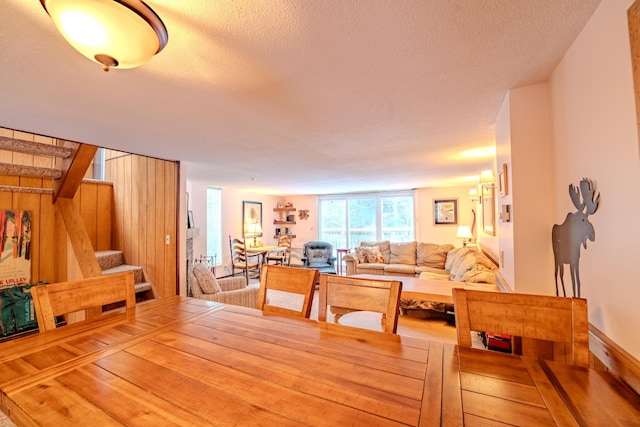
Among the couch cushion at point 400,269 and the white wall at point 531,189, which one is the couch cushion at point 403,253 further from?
the white wall at point 531,189

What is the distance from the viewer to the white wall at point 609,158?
2.92 ft

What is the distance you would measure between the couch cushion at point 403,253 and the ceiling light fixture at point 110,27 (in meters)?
5.58

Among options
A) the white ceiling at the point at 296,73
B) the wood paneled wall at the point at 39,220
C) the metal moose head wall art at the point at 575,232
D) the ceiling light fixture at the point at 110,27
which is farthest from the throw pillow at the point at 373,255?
the ceiling light fixture at the point at 110,27

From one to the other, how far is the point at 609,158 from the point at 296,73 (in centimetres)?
139

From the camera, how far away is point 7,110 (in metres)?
1.81

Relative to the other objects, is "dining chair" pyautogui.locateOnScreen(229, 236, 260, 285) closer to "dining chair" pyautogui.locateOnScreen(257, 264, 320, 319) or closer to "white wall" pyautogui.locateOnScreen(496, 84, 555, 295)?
"dining chair" pyautogui.locateOnScreen(257, 264, 320, 319)

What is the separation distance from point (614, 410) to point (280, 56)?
1.67 m

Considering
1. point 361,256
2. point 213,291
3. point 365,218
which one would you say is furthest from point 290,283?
point 365,218

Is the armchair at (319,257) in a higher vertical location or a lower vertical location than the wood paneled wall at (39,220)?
lower

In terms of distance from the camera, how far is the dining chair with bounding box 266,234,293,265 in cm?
681

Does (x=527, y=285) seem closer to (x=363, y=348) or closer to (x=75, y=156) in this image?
(x=363, y=348)

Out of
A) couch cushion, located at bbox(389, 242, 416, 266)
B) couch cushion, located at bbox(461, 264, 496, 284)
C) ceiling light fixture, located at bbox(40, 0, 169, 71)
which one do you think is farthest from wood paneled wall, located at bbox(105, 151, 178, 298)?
couch cushion, located at bbox(389, 242, 416, 266)

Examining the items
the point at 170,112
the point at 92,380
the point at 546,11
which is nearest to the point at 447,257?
the point at 546,11

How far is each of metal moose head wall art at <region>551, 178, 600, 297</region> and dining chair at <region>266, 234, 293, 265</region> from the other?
230 inches
